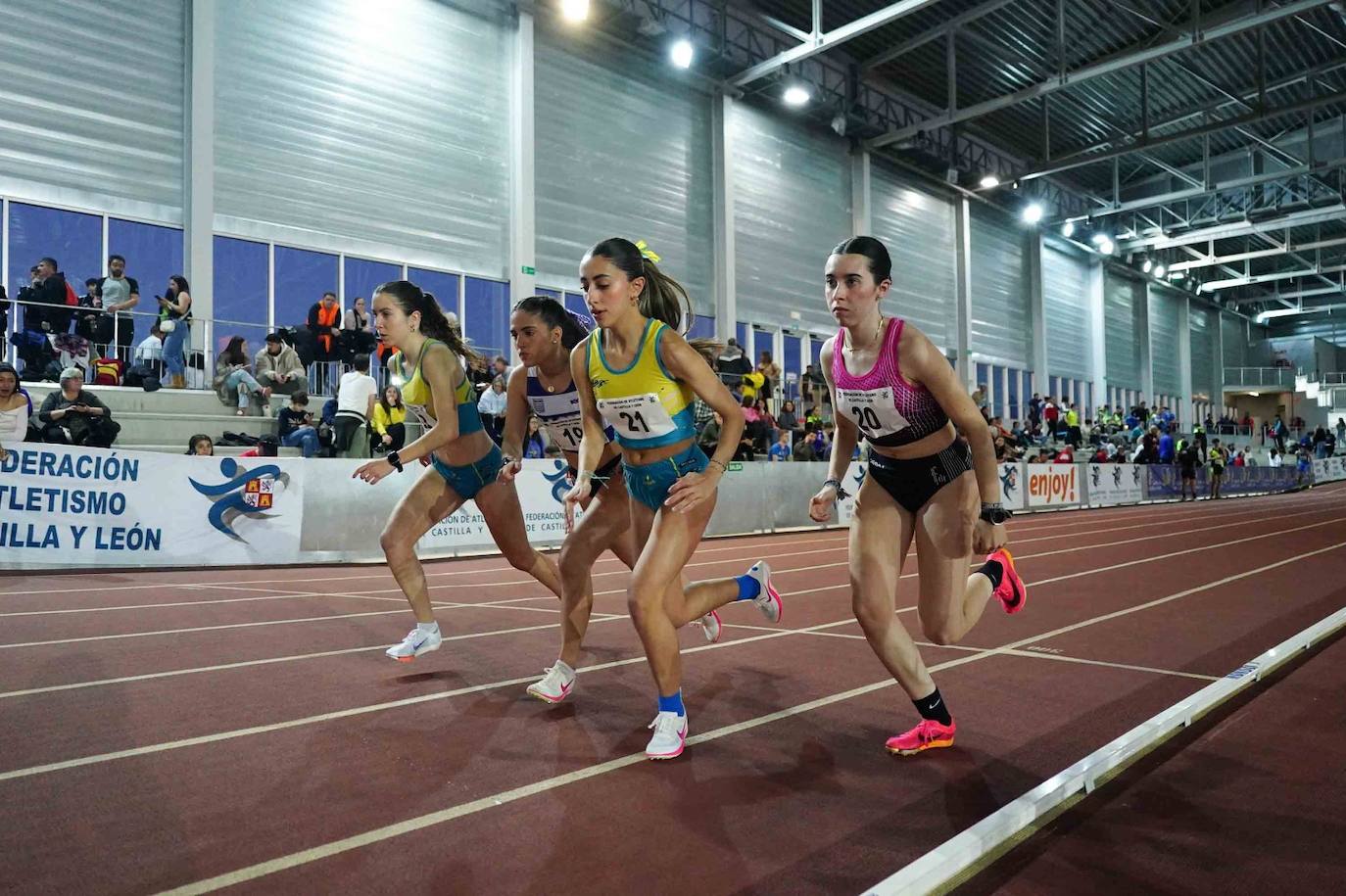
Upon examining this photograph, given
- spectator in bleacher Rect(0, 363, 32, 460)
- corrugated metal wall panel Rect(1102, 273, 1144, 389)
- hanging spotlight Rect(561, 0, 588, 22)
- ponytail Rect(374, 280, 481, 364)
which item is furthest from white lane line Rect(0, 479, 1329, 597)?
corrugated metal wall panel Rect(1102, 273, 1144, 389)

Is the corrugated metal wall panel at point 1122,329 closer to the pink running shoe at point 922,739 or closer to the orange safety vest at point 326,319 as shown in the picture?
the orange safety vest at point 326,319

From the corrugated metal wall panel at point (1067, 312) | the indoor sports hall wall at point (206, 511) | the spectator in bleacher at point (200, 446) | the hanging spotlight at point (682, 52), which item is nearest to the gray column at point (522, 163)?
the hanging spotlight at point (682, 52)

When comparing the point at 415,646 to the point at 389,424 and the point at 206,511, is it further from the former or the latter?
the point at 389,424

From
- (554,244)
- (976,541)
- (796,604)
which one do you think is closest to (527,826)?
(976,541)

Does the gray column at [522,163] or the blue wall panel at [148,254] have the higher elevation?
the gray column at [522,163]

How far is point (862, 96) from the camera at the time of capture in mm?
26062

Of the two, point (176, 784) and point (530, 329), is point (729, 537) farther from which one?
point (176, 784)

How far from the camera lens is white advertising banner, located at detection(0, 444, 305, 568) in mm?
9695

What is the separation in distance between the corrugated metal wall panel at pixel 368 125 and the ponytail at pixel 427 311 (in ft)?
42.0

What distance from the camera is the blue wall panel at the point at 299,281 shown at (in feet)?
55.7

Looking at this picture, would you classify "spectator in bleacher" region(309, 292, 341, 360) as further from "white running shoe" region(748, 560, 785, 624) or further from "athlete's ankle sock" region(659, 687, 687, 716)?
"athlete's ankle sock" region(659, 687, 687, 716)

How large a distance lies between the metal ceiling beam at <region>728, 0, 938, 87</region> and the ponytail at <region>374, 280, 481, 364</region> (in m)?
16.9

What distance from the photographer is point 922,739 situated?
140 inches

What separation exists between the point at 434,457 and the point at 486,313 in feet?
49.1
